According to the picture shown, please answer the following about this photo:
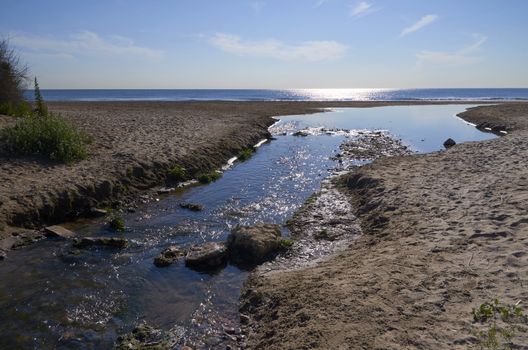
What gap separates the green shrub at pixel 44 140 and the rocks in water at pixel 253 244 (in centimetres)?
1015

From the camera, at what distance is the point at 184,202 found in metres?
17.2

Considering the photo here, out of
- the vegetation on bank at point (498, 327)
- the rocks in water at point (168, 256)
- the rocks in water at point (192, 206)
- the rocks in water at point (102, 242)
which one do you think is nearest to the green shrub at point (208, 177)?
the rocks in water at point (192, 206)

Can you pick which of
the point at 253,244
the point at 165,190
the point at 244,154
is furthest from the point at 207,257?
the point at 244,154

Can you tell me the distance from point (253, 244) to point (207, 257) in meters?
1.37

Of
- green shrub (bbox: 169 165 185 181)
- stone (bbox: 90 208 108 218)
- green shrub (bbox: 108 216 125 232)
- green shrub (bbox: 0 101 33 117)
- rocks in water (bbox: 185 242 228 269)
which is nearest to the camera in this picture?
rocks in water (bbox: 185 242 228 269)

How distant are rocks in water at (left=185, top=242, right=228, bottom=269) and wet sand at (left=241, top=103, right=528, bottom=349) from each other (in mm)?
1483

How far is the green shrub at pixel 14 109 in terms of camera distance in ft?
81.8

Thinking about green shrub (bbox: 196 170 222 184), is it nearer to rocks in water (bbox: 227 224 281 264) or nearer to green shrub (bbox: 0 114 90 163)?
green shrub (bbox: 0 114 90 163)

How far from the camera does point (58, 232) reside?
12984 millimetres

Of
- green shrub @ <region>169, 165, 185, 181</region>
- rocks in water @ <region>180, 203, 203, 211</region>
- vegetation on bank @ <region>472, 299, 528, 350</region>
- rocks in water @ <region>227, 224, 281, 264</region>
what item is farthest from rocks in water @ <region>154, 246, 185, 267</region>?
green shrub @ <region>169, 165, 185, 181</region>

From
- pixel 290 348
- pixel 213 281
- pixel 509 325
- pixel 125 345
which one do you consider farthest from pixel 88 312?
pixel 509 325

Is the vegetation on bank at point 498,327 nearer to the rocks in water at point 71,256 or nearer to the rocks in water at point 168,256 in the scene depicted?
the rocks in water at point 168,256

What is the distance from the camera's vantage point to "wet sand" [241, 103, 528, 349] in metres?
6.70

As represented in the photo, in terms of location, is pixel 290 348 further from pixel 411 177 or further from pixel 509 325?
pixel 411 177
